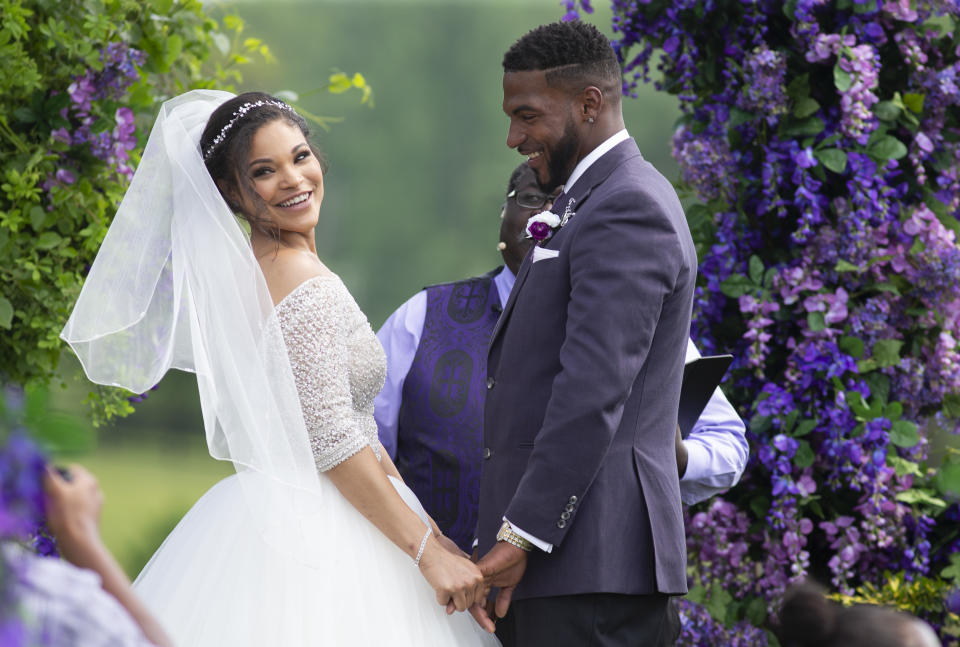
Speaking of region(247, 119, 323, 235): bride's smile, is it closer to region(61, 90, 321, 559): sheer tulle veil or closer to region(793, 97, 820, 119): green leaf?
region(61, 90, 321, 559): sheer tulle veil

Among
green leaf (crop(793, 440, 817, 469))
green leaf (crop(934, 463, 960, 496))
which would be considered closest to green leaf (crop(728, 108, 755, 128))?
green leaf (crop(793, 440, 817, 469))

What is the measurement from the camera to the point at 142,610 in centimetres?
109

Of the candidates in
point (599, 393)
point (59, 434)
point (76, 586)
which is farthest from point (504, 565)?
point (59, 434)

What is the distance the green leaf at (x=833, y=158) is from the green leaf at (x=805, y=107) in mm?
124

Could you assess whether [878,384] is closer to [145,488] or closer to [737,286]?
[737,286]

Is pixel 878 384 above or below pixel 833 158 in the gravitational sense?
below

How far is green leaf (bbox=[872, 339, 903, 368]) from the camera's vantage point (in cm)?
309

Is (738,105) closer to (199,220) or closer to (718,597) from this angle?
(718,597)

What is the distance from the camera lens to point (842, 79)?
10.1 feet

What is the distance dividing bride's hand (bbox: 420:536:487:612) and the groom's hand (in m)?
0.03

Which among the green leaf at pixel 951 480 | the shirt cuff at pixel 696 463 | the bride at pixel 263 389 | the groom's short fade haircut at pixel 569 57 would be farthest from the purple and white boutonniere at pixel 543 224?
the green leaf at pixel 951 480

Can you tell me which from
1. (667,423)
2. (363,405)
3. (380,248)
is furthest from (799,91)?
(380,248)

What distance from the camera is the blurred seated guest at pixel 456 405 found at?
2.91 metres

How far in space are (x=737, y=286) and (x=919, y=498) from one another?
831mm
